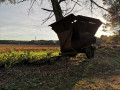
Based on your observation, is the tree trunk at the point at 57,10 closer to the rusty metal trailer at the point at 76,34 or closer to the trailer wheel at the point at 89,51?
the rusty metal trailer at the point at 76,34

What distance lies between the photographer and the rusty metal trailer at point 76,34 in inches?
221

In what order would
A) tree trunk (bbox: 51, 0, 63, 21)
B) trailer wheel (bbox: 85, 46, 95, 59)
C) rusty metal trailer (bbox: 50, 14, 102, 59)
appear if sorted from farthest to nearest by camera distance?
1. tree trunk (bbox: 51, 0, 63, 21)
2. trailer wheel (bbox: 85, 46, 95, 59)
3. rusty metal trailer (bbox: 50, 14, 102, 59)

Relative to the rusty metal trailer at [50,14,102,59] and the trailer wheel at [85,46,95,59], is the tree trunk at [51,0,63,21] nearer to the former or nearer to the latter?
the rusty metal trailer at [50,14,102,59]

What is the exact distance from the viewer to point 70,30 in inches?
219

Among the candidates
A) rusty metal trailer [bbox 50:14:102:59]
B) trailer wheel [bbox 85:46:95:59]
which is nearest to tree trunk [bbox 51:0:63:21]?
rusty metal trailer [bbox 50:14:102:59]

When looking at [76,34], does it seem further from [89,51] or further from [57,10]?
[57,10]

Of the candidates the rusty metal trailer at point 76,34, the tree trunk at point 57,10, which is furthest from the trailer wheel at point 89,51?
the tree trunk at point 57,10

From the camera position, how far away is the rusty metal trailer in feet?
18.4

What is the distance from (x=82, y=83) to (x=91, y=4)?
7.58 meters

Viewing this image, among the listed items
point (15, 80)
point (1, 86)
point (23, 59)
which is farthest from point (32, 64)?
point (1, 86)

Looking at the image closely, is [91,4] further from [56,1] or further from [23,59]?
[23,59]

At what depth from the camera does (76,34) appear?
5.79 m

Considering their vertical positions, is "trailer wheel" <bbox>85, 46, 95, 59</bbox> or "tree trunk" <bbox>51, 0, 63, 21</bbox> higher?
"tree trunk" <bbox>51, 0, 63, 21</bbox>

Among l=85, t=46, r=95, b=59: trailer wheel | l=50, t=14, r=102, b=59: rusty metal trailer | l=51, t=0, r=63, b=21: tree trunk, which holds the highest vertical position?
l=51, t=0, r=63, b=21: tree trunk
